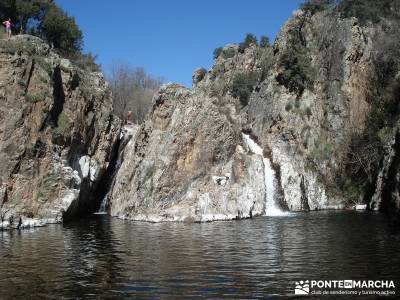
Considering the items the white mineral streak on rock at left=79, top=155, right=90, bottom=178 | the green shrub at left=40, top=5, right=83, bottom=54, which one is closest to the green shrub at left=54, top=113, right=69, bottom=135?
the white mineral streak on rock at left=79, top=155, right=90, bottom=178

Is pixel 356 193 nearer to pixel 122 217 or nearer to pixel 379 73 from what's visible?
pixel 379 73

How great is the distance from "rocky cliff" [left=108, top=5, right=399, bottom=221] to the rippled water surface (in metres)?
8.82

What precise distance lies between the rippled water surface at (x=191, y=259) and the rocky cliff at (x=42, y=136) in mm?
6317

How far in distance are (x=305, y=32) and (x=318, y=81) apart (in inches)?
370

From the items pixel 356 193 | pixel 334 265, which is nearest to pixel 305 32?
pixel 356 193

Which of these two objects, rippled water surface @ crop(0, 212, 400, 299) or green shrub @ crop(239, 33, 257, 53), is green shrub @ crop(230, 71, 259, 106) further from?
rippled water surface @ crop(0, 212, 400, 299)

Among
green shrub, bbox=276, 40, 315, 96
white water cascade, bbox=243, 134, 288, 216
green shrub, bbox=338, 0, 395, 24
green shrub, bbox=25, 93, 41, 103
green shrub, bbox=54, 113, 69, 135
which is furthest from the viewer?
green shrub, bbox=338, 0, 395, 24

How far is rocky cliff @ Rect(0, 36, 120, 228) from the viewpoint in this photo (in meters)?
41.7

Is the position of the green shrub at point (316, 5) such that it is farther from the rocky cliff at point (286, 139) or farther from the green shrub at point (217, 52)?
the green shrub at point (217, 52)

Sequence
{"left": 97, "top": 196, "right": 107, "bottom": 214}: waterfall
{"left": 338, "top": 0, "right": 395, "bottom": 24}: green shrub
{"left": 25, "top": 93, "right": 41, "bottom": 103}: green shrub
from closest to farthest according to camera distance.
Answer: {"left": 25, "top": 93, "right": 41, "bottom": 103}: green shrub < {"left": 97, "top": 196, "right": 107, "bottom": 214}: waterfall < {"left": 338, "top": 0, "right": 395, "bottom": 24}: green shrub

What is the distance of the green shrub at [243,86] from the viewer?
88.1 meters

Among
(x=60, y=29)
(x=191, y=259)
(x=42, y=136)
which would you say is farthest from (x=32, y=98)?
(x=191, y=259)

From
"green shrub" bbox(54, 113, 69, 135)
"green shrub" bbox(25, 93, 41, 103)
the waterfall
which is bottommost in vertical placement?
the waterfall

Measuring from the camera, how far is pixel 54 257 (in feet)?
82.0
